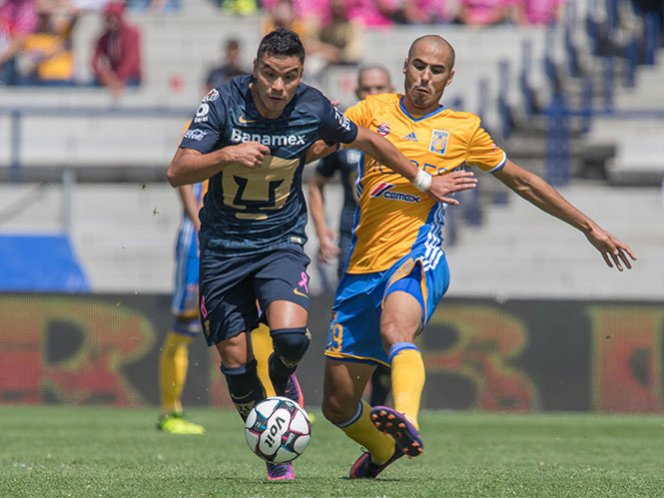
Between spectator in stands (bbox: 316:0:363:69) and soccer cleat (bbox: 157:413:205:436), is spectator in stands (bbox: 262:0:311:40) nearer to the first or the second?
spectator in stands (bbox: 316:0:363:69)

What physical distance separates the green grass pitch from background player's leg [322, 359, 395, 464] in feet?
0.61

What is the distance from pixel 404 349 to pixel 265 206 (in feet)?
3.50

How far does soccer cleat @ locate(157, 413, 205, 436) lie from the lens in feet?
38.2

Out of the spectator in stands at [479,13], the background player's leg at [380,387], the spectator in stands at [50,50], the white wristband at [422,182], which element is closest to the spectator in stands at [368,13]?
the spectator in stands at [479,13]

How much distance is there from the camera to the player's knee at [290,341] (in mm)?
7500

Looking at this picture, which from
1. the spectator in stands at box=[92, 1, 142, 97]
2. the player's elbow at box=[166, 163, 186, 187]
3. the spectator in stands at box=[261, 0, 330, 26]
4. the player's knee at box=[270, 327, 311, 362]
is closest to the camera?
the player's elbow at box=[166, 163, 186, 187]

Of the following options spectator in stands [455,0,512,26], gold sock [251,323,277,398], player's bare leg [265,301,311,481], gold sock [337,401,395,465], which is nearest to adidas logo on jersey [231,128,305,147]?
player's bare leg [265,301,311,481]

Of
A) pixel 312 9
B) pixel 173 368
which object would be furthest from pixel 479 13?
pixel 173 368

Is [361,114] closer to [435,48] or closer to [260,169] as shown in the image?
[435,48]

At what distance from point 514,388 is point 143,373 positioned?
149 inches

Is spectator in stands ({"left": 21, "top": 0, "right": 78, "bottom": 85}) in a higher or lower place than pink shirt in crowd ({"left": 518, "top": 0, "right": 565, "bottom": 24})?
lower

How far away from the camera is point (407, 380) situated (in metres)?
7.29

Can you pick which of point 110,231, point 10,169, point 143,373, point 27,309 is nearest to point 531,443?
point 143,373

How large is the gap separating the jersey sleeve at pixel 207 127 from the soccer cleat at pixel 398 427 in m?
1.60
